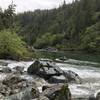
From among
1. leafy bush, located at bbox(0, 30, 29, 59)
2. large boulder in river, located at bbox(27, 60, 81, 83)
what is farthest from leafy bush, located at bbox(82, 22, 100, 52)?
large boulder in river, located at bbox(27, 60, 81, 83)

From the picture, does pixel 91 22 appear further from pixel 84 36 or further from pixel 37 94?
pixel 37 94

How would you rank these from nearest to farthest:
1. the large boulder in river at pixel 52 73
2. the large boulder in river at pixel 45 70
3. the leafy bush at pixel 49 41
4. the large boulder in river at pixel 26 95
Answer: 1. the large boulder in river at pixel 26 95
2. the large boulder in river at pixel 52 73
3. the large boulder in river at pixel 45 70
4. the leafy bush at pixel 49 41

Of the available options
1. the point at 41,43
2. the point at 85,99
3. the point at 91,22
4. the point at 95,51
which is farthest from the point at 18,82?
the point at 41,43

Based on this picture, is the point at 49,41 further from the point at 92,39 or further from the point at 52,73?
the point at 52,73

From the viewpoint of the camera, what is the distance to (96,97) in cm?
2450

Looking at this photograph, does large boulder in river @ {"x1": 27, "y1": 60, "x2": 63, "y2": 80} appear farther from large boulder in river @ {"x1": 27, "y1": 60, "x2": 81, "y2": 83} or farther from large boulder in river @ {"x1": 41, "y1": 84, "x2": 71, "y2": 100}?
large boulder in river @ {"x1": 41, "y1": 84, "x2": 71, "y2": 100}

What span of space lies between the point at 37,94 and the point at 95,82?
14540mm

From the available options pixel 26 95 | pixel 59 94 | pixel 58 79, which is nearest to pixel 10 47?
pixel 58 79

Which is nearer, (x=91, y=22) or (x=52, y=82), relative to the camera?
(x=52, y=82)

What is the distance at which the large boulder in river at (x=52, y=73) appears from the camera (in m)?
36.5

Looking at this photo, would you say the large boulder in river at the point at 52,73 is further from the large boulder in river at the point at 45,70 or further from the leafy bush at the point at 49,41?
the leafy bush at the point at 49,41

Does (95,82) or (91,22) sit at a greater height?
(91,22)

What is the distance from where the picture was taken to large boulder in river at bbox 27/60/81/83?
36.5 meters

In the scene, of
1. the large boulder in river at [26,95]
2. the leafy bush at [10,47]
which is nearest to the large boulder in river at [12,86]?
the large boulder in river at [26,95]
